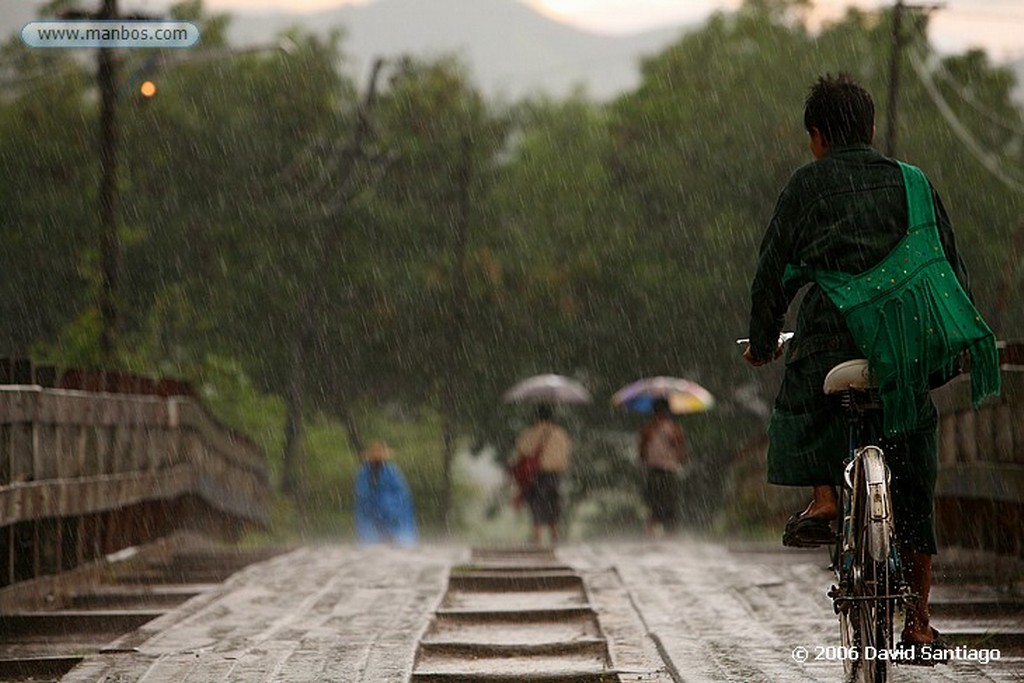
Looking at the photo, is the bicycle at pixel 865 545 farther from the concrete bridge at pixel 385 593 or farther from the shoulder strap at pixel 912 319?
the concrete bridge at pixel 385 593

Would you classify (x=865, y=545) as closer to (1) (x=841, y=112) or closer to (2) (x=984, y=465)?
(1) (x=841, y=112)

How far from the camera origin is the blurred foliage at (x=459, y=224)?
→ 49719 mm

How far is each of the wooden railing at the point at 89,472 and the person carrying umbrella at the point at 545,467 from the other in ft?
18.7

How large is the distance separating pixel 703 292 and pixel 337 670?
143 ft

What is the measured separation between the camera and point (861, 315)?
17.6 ft

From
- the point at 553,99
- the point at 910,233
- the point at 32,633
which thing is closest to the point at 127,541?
the point at 32,633

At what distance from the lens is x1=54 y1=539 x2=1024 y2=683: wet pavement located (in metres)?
6.32

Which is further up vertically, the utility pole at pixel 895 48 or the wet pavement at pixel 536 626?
the utility pole at pixel 895 48

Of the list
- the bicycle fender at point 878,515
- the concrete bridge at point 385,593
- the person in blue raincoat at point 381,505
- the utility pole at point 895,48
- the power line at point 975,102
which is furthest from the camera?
the power line at point 975,102

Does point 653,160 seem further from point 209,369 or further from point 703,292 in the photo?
point 209,369

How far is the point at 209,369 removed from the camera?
33.4 m

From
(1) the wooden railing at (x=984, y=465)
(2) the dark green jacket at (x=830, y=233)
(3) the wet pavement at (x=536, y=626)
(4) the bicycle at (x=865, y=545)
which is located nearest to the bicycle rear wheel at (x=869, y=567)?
(4) the bicycle at (x=865, y=545)

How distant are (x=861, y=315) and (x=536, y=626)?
2900mm

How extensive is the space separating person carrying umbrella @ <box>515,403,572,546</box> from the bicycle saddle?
50.4 ft
